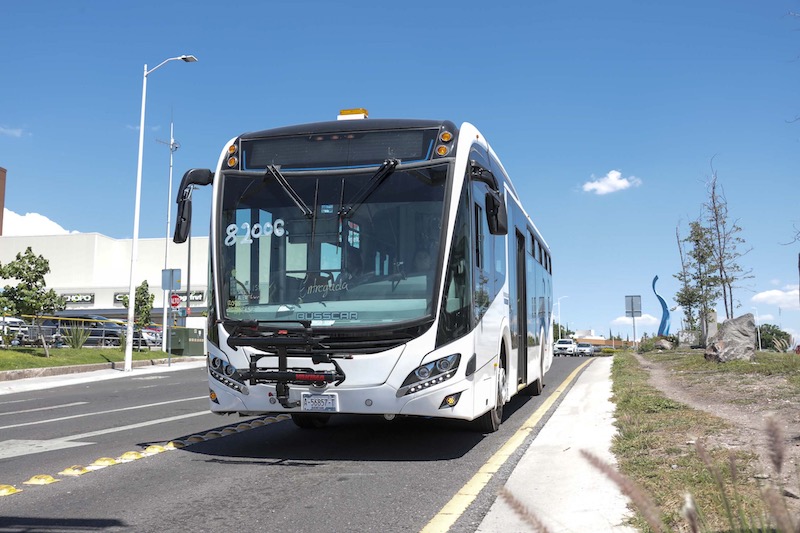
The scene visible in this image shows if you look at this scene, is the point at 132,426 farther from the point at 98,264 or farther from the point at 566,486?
the point at 98,264

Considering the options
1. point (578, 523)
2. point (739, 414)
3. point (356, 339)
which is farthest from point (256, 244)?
point (739, 414)

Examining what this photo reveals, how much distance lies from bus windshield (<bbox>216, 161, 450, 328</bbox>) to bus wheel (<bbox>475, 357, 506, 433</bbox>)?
2.11 metres

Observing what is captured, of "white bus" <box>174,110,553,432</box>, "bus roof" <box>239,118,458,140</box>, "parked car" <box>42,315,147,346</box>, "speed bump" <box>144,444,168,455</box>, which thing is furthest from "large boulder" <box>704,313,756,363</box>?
"parked car" <box>42,315,147,346</box>

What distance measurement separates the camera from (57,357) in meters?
25.0

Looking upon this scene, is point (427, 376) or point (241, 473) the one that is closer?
point (241, 473)

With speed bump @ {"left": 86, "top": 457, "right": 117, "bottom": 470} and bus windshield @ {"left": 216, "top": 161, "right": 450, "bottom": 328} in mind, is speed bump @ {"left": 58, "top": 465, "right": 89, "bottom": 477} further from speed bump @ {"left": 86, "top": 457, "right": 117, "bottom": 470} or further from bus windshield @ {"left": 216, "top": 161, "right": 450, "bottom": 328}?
bus windshield @ {"left": 216, "top": 161, "right": 450, "bottom": 328}

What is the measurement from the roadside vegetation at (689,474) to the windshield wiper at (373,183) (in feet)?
11.2

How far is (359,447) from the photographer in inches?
311

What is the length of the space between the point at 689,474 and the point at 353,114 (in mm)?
5264

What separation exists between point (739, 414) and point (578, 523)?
5.79 metres

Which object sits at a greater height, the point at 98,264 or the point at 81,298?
the point at 98,264

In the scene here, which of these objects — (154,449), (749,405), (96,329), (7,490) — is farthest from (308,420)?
(96,329)

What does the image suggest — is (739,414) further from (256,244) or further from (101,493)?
(101,493)

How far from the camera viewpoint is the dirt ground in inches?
214
